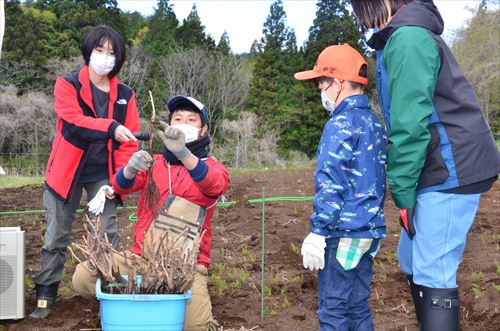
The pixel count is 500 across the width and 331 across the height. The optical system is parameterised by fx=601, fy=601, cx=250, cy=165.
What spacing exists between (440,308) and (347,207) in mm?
575

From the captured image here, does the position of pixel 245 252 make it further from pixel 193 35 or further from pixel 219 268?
pixel 193 35

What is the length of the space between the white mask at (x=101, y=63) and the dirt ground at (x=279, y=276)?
1.47 m

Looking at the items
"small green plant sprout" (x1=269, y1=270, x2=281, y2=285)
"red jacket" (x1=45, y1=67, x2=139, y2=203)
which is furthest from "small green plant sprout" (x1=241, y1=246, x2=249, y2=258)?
"red jacket" (x1=45, y1=67, x2=139, y2=203)

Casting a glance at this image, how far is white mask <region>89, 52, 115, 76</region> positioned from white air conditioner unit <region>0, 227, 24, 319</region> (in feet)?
3.56

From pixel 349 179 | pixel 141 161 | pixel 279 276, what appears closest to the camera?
pixel 349 179

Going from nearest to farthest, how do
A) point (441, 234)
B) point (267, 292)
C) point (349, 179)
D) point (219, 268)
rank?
point (441, 234) → point (349, 179) → point (267, 292) → point (219, 268)

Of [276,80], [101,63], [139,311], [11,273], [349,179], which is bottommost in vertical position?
[11,273]

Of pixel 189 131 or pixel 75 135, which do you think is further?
pixel 75 135

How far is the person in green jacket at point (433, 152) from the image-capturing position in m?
2.35

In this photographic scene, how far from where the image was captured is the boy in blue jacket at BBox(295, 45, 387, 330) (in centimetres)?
264

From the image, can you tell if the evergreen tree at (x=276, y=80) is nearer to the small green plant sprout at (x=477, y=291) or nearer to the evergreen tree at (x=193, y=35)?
the evergreen tree at (x=193, y=35)

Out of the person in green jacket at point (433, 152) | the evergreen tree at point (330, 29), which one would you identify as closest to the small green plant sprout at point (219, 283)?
the person in green jacket at point (433, 152)

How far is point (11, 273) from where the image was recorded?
11.3 ft

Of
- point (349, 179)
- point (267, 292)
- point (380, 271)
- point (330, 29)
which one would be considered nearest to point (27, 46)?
point (330, 29)
